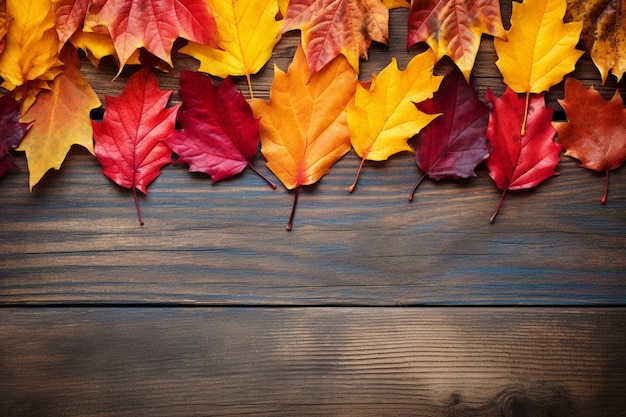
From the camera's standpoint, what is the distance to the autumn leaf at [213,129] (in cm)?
78

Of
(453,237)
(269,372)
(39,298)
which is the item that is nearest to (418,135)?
(453,237)

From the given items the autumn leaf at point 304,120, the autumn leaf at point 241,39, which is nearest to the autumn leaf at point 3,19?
the autumn leaf at point 241,39

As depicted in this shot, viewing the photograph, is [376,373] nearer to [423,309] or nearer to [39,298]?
[423,309]

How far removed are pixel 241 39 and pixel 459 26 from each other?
0.30 m

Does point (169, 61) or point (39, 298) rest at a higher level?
point (169, 61)

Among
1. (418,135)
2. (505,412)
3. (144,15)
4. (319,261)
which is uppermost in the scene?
(144,15)

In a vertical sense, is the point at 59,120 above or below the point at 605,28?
below

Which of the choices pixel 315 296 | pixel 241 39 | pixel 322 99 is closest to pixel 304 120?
pixel 322 99

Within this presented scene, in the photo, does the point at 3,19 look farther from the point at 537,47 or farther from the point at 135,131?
the point at 537,47

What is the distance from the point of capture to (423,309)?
0.79 meters

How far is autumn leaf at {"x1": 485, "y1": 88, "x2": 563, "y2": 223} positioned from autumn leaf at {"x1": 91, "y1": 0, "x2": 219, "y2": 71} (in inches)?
16.3

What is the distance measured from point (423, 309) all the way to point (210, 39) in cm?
47

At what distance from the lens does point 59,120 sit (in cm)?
80

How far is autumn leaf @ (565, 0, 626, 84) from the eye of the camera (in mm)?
789
